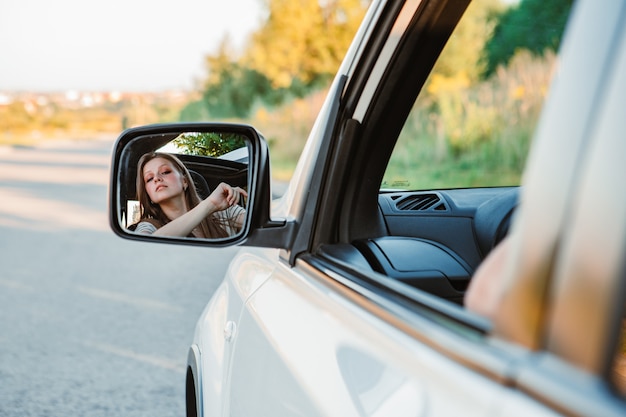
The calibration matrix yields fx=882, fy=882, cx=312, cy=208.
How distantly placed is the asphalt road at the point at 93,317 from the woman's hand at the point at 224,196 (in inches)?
111

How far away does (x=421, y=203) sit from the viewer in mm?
2521

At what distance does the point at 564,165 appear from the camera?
96cm

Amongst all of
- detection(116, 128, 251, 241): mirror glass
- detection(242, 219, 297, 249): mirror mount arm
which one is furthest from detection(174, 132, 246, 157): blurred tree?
detection(242, 219, 297, 249): mirror mount arm

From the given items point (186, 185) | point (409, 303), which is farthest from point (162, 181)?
point (409, 303)

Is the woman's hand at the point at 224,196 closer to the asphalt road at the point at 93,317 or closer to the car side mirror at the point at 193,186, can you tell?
the car side mirror at the point at 193,186

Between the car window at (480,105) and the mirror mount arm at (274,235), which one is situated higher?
the car window at (480,105)

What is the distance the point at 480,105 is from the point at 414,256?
860 mm

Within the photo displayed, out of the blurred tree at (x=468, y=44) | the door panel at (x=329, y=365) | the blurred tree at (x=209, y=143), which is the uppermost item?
the blurred tree at (x=468, y=44)

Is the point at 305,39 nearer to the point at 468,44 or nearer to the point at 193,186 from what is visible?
the point at 468,44

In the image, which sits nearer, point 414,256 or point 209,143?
point 414,256

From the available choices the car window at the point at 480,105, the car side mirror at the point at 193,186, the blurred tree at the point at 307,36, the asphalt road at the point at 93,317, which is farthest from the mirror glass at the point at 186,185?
the blurred tree at the point at 307,36

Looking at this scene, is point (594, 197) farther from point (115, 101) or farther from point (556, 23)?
point (115, 101)

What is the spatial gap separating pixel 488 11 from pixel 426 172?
69 cm

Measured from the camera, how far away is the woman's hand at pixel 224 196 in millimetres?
2078
